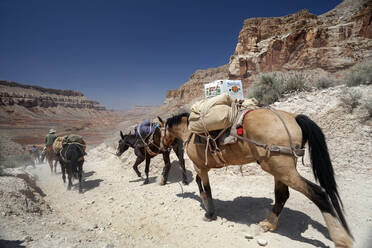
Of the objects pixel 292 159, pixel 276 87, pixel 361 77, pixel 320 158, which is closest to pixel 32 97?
pixel 276 87

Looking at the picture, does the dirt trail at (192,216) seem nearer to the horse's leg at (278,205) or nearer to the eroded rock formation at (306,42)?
the horse's leg at (278,205)

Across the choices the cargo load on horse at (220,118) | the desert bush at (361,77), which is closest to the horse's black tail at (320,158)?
the cargo load on horse at (220,118)

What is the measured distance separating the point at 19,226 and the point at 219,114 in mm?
3234

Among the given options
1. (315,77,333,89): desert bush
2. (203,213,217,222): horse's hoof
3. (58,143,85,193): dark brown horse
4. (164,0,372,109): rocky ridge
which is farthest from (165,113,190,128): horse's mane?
(164,0,372,109): rocky ridge

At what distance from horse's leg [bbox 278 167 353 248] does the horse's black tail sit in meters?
0.17

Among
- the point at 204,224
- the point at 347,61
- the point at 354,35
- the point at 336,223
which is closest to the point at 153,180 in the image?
the point at 204,224

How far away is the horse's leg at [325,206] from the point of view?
171 cm

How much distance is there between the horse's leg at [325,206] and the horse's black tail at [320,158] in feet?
0.55

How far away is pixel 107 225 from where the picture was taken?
301 centimetres

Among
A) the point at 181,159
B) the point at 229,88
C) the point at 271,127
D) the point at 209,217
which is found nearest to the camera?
the point at 271,127

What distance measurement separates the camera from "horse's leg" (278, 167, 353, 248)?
171 centimetres

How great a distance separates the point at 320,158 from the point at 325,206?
0.55 m

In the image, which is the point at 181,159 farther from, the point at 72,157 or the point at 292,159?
the point at 72,157

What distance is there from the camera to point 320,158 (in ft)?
6.77
